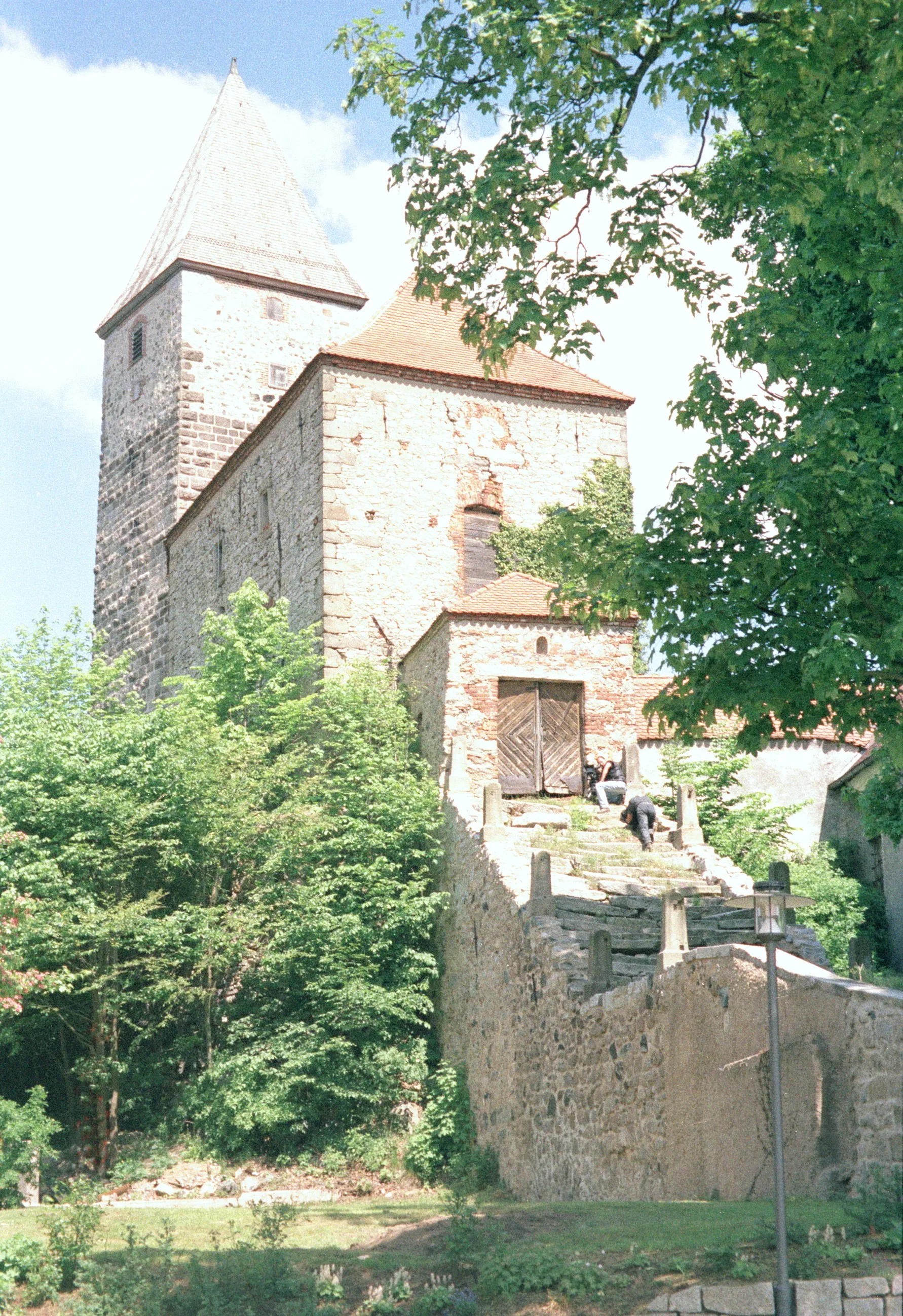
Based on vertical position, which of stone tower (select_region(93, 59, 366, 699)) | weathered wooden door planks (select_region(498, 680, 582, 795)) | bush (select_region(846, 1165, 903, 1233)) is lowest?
bush (select_region(846, 1165, 903, 1233))

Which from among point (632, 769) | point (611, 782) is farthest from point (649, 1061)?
point (632, 769)

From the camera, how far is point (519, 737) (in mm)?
22703

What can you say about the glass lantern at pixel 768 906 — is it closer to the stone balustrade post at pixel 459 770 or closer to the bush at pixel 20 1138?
the bush at pixel 20 1138

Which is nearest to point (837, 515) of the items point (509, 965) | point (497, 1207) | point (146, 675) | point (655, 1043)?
point (655, 1043)

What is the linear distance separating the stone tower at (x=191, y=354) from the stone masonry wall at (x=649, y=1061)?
16596 millimetres

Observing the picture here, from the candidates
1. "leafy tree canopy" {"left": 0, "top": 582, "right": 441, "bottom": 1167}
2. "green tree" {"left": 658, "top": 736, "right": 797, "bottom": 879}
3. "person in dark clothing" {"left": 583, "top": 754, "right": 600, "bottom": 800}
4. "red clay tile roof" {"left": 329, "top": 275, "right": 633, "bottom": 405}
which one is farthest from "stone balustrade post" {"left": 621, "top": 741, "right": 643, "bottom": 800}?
"red clay tile roof" {"left": 329, "top": 275, "right": 633, "bottom": 405}

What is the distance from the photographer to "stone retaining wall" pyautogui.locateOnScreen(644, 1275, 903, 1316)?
830cm

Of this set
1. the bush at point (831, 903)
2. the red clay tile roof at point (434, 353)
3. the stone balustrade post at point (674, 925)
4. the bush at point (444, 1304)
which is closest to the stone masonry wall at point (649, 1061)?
the stone balustrade post at point (674, 925)

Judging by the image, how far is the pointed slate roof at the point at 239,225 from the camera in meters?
36.0

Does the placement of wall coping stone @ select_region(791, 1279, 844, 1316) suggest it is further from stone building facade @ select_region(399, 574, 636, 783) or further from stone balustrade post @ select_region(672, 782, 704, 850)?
stone building facade @ select_region(399, 574, 636, 783)

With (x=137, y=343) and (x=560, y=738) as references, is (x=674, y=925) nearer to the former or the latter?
(x=560, y=738)

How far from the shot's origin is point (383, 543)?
2544cm

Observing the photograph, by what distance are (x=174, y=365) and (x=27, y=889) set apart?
18.2 m

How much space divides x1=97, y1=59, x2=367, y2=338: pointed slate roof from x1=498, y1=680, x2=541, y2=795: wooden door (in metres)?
17.0
